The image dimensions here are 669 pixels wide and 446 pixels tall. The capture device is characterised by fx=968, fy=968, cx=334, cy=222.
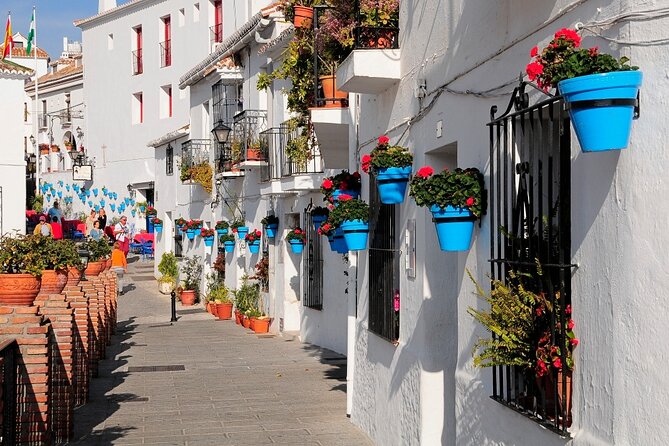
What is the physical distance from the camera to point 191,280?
29.9 m

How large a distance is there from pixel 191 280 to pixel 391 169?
21.6 meters

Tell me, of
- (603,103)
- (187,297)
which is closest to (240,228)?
(187,297)

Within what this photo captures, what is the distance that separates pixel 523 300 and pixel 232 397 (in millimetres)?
8561

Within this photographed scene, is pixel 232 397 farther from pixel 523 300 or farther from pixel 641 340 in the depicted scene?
pixel 641 340

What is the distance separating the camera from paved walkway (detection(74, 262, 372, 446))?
36.1 ft

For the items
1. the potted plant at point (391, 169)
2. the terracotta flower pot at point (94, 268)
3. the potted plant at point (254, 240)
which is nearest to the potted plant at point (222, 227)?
the potted plant at point (254, 240)

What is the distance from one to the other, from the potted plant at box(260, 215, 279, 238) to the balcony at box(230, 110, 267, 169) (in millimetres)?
1212

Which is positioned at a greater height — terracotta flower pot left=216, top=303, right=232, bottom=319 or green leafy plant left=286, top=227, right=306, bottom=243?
green leafy plant left=286, top=227, right=306, bottom=243

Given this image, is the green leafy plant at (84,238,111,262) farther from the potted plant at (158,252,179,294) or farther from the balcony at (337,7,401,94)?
the balcony at (337,7,401,94)

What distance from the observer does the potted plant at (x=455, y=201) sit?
6.71 metres

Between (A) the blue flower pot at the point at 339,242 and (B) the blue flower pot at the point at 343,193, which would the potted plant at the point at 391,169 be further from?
(A) the blue flower pot at the point at 339,242

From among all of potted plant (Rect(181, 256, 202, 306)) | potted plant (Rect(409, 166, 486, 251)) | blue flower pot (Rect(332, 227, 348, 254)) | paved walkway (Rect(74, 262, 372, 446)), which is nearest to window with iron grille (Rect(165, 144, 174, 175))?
potted plant (Rect(181, 256, 202, 306))

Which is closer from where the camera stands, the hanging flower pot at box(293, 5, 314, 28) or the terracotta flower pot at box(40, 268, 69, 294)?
the terracotta flower pot at box(40, 268, 69, 294)

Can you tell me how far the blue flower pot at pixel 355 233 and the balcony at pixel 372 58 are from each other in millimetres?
1471
